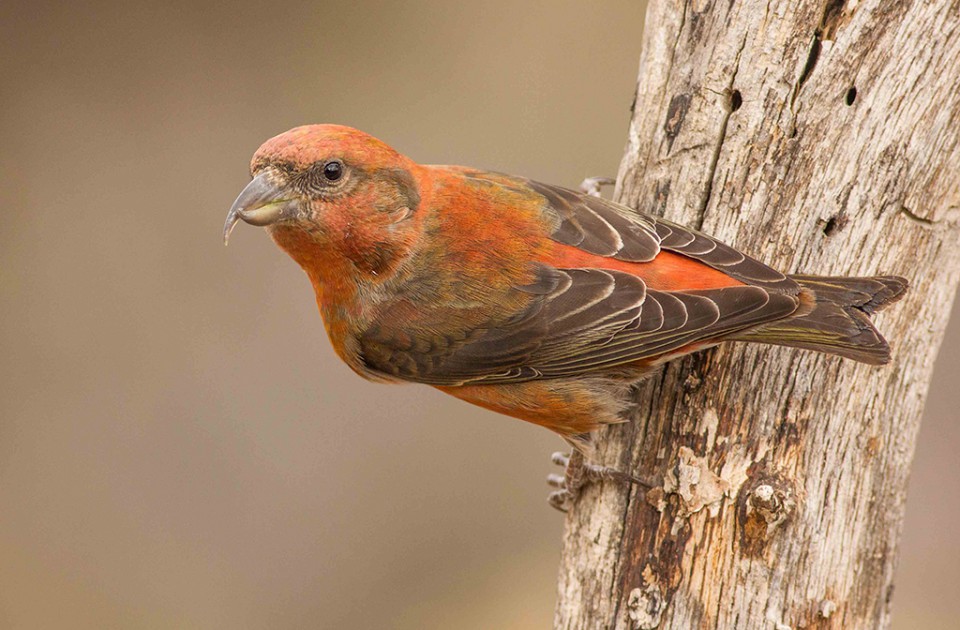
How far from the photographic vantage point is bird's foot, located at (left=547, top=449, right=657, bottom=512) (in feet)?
12.0

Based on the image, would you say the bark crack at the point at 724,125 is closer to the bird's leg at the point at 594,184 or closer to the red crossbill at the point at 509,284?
the red crossbill at the point at 509,284

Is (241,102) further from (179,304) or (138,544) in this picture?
(138,544)

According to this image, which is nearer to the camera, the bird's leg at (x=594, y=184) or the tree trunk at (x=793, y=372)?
the tree trunk at (x=793, y=372)

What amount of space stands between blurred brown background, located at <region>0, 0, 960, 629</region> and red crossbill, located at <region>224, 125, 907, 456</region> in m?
2.76

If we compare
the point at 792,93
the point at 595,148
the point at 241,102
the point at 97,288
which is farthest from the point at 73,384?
the point at 792,93

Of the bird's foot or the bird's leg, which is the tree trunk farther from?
the bird's leg

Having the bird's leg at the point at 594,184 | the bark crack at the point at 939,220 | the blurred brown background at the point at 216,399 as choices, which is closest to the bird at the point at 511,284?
the bark crack at the point at 939,220

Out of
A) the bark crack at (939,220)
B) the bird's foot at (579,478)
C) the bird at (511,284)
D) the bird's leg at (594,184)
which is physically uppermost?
the bird's leg at (594,184)

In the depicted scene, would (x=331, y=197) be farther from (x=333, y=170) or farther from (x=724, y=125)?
(x=724, y=125)

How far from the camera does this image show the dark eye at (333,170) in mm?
3549

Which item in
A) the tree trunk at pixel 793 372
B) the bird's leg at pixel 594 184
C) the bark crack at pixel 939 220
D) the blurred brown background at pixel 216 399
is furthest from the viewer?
the blurred brown background at pixel 216 399

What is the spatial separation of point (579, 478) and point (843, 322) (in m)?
1.15

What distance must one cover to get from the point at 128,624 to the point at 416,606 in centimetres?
187

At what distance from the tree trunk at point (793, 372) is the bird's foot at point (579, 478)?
1.8 inches
